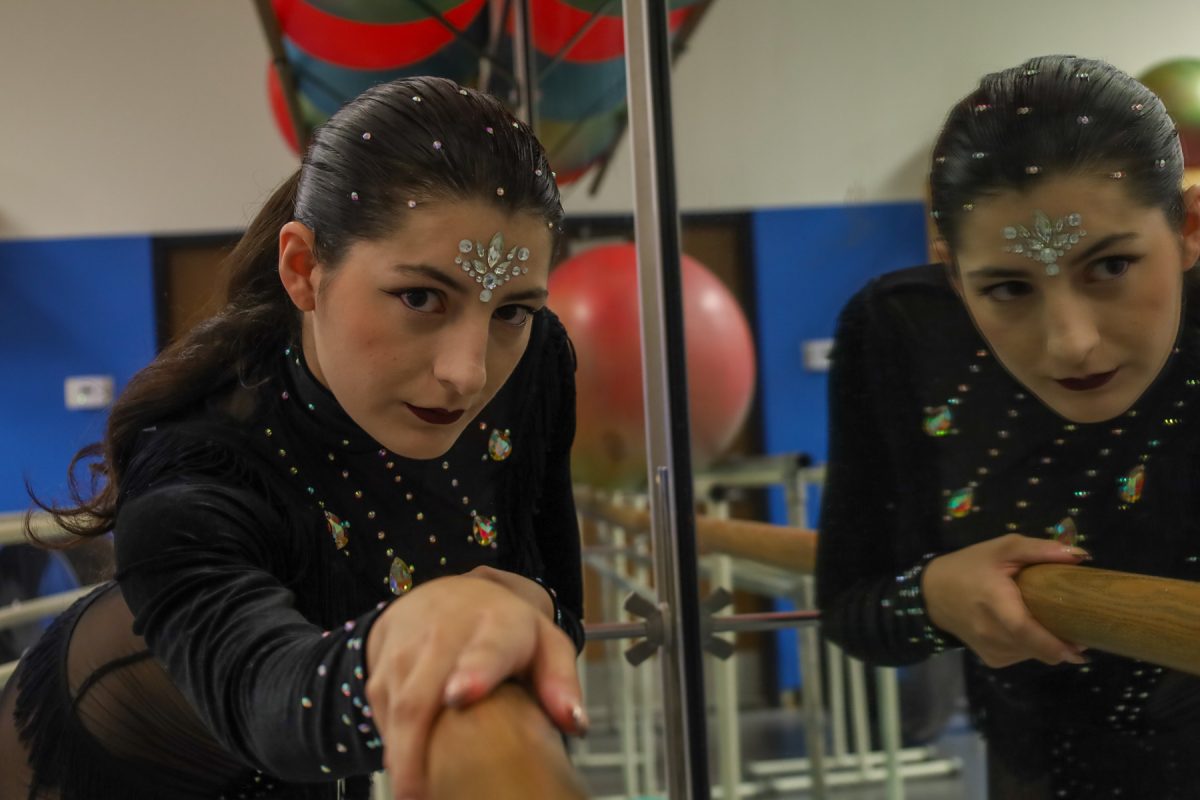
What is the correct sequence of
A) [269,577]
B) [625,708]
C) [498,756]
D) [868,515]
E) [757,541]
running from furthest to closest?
[625,708]
[757,541]
[868,515]
[269,577]
[498,756]

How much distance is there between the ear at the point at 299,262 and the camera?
40cm

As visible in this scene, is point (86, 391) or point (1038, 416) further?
point (86, 391)

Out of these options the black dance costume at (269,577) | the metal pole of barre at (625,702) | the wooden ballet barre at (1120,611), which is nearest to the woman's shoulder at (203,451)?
the black dance costume at (269,577)

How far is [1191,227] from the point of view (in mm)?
396

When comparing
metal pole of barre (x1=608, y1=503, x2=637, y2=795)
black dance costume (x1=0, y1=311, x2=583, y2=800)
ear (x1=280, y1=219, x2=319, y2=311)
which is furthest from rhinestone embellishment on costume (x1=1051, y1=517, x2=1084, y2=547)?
metal pole of barre (x1=608, y1=503, x2=637, y2=795)

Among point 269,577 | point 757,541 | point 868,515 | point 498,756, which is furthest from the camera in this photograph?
point 757,541

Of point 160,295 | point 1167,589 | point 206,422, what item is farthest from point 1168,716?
point 160,295

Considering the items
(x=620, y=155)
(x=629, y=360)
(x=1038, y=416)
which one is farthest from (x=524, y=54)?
(x=1038, y=416)

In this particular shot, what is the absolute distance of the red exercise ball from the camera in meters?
0.65

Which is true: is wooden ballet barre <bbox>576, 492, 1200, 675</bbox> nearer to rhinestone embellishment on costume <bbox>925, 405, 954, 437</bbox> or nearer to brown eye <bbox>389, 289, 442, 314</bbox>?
rhinestone embellishment on costume <bbox>925, 405, 954, 437</bbox>

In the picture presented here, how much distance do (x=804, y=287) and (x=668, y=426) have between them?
0.42 ft

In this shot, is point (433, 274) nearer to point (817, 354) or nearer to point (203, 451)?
point (203, 451)

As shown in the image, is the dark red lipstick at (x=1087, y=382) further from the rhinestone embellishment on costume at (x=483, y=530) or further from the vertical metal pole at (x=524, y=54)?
the vertical metal pole at (x=524, y=54)

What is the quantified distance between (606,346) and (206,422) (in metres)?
0.29
